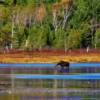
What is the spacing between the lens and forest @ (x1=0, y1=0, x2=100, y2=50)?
98.5 meters

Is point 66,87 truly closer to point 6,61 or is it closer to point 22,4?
point 6,61

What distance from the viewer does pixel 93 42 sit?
99.2 m

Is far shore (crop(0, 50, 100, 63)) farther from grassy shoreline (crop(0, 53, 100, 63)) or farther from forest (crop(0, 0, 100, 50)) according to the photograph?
forest (crop(0, 0, 100, 50))

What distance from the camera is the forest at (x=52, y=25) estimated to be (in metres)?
98.5

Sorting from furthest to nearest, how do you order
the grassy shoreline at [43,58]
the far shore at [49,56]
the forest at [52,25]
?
the forest at [52,25], the far shore at [49,56], the grassy shoreline at [43,58]

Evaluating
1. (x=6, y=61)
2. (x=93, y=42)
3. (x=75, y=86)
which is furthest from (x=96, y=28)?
(x=75, y=86)

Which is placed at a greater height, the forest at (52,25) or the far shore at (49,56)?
the forest at (52,25)

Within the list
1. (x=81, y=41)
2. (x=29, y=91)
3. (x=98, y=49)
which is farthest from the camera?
(x=81, y=41)

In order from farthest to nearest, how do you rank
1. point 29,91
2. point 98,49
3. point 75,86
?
1. point 98,49
2. point 75,86
3. point 29,91

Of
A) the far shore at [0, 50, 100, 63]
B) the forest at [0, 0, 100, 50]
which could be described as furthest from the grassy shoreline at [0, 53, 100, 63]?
the forest at [0, 0, 100, 50]

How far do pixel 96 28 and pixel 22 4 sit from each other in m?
16.4

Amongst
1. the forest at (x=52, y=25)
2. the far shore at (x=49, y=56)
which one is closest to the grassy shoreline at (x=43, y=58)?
the far shore at (x=49, y=56)

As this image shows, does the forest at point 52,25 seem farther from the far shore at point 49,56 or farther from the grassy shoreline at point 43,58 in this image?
the grassy shoreline at point 43,58

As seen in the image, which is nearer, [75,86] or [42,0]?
[75,86]
